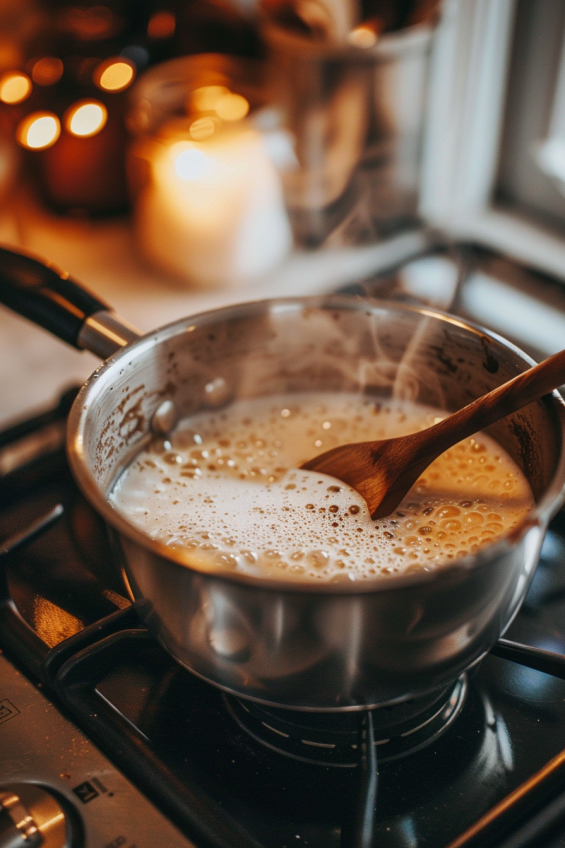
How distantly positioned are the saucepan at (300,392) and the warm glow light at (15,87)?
408 millimetres

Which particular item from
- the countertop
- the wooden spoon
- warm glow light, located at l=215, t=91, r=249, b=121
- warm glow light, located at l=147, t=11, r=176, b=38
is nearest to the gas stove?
the wooden spoon

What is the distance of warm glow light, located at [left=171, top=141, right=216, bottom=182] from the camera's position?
0.88m

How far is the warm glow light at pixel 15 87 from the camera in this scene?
0.97 m

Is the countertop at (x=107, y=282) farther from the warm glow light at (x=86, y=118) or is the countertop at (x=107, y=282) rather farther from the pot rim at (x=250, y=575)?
the pot rim at (x=250, y=575)

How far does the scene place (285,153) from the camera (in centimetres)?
94

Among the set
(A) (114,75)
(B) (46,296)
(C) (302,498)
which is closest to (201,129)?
(A) (114,75)

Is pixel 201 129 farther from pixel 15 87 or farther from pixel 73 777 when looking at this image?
pixel 73 777

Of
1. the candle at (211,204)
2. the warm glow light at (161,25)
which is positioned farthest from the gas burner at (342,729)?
the warm glow light at (161,25)

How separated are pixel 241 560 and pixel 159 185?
0.53 meters

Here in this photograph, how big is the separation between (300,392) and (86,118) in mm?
466

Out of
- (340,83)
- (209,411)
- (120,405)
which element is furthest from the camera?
(340,83)

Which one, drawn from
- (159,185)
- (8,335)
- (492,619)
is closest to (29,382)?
(8,335)

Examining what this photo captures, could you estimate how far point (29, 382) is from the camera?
2.91 feet

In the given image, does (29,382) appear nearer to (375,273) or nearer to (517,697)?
(375,273)
